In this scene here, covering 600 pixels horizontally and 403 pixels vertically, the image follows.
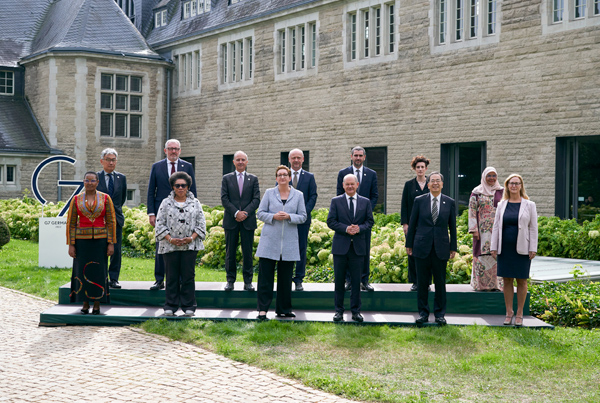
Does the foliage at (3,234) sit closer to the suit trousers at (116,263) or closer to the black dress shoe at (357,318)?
the suit trousers at (116,263)

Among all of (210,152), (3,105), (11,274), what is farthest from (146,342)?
(3,105)

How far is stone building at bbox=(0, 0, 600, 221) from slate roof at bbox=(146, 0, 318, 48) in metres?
0.07

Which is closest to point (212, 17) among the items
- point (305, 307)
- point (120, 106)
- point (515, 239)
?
point (120, 106)

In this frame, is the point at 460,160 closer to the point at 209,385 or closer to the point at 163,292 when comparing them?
the point at 163,292

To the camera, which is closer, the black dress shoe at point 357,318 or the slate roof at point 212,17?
the black dress shoe at point 357,318

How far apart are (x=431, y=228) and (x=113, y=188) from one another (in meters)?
4.11

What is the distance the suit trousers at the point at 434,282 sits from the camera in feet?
26.5

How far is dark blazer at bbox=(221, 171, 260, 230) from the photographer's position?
8938 millimetres

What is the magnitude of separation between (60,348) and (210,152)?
763 inches

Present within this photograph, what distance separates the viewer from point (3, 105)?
91.3 ft

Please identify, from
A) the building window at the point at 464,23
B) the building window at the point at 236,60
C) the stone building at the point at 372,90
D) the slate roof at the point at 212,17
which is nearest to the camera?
the stone building at the point at 372,90

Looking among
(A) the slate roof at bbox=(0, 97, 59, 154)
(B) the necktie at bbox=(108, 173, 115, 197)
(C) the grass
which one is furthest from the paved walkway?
(A) the slate roof at bbox=(0, 97, 59, 154)

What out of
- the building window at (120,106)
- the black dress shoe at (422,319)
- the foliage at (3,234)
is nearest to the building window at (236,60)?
the building window at (120,106)

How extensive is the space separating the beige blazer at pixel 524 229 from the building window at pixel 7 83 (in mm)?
25025
